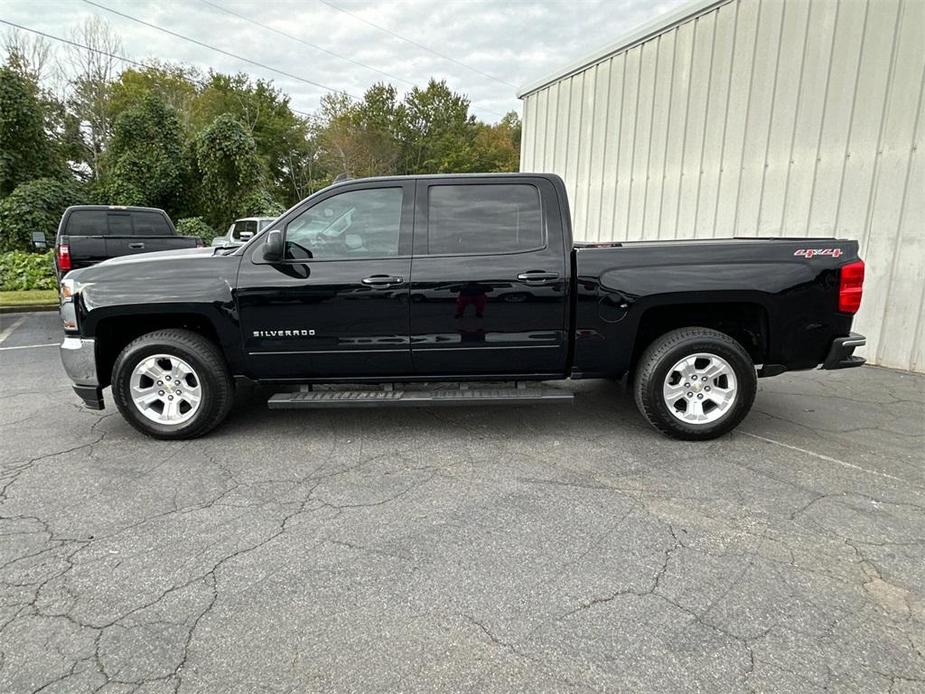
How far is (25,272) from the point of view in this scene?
13.1 meters

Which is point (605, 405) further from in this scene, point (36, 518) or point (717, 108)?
point (717, 108)

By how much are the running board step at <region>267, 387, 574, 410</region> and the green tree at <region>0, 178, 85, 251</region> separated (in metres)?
15.8

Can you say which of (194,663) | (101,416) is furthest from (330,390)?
(194,663)

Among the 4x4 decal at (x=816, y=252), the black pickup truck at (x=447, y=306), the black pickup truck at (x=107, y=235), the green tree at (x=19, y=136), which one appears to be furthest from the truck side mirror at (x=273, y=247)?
the green tree at (x=19, y=136)

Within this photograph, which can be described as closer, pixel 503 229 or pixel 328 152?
pixel 503 229

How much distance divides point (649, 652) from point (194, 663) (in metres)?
1.69

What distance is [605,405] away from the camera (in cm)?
521

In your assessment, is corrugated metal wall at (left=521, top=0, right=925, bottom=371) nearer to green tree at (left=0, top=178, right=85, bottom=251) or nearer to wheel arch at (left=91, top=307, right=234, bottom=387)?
wheel arch at (left=91, top=307, right=234, bottom=387)

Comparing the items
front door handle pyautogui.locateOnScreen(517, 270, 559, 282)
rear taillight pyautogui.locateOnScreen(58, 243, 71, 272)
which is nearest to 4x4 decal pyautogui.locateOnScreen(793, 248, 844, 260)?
front door handle pyautogui.locateOnScreen(517, 270, 559, 282)

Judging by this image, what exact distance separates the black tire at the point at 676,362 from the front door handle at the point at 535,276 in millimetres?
940

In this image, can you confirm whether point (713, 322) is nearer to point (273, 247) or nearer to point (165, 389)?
point (273, 247)

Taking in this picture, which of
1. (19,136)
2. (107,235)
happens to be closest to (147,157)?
(19,136)

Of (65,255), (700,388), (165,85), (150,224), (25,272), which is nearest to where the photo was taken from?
(700,388)

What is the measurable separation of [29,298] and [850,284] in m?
13.9
